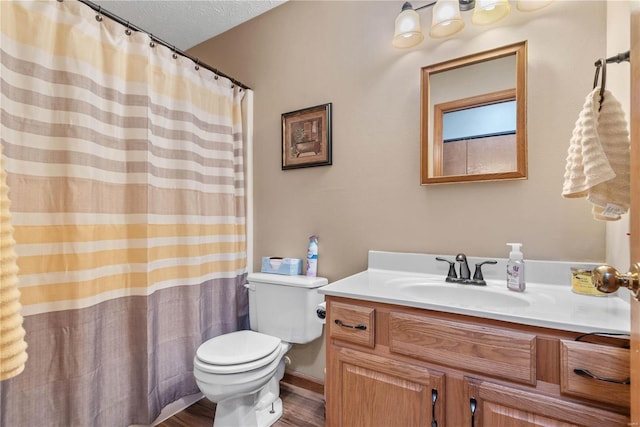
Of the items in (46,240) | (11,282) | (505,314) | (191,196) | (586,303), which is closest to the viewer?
(11,282)

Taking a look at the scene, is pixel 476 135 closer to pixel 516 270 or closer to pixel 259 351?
pixel 516 270

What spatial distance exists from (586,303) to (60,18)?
221cm

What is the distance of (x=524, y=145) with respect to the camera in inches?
48.9

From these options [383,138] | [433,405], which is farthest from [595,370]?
[383,138]

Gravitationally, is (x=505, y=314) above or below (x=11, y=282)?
below

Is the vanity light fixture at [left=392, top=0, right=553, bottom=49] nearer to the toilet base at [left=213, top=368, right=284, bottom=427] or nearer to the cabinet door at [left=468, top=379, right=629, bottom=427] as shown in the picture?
the cabinet door at [left=468, top=379, right=629, bottom=427]

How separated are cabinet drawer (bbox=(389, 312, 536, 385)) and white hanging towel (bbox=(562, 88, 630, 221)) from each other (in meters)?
0.46

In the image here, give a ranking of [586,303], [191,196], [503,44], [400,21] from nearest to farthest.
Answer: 1. [586,303]
2. [503,44]
3. [400,21]
4. [191,196]

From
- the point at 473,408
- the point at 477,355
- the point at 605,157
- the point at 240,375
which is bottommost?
the point at 240,375

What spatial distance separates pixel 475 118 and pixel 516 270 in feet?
2.27

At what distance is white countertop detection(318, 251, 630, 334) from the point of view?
0.81 m

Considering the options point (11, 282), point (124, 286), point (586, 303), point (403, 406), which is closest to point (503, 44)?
point (586, 303)

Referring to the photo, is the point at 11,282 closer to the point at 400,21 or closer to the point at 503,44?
the point at 400,21

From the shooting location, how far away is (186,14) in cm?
199
